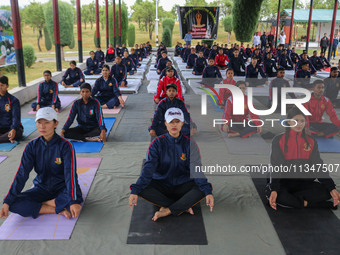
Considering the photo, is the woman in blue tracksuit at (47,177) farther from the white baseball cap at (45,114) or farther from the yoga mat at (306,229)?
the yoga mat at (306,229)

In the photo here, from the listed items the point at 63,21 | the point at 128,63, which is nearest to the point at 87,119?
the point at 128,63

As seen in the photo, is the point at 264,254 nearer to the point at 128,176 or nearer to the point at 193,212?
the point at 193,212

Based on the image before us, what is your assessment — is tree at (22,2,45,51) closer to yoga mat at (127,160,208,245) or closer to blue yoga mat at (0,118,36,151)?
blue yoga mat at (0,118,36,151)

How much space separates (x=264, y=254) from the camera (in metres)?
2.78

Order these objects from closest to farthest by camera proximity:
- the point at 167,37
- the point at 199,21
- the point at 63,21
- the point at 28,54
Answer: the point at 28,54
the point at 199,21
the point at 63,21
the point at 167,37

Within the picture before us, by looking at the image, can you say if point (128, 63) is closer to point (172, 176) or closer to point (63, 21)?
point (172, 176)

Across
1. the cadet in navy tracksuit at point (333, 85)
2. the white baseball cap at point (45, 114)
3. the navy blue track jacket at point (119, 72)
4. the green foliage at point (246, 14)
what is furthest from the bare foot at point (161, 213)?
the green foliage at point (246, 14)

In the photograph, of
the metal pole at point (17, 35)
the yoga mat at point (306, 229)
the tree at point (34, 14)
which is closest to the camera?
the yoga mat at point (306, 229)

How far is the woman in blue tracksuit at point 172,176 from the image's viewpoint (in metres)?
3.24

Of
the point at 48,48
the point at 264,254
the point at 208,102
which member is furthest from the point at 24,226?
the point at 48,48

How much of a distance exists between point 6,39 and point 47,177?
613 cm

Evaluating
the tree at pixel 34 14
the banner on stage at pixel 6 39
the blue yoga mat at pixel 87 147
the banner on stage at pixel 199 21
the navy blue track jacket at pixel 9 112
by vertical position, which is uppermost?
the tree at pixel 34 14

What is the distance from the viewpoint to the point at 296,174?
3.51 metres

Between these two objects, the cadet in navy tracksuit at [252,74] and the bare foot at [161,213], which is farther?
the cadet in navy tracksuit at [252,74]
